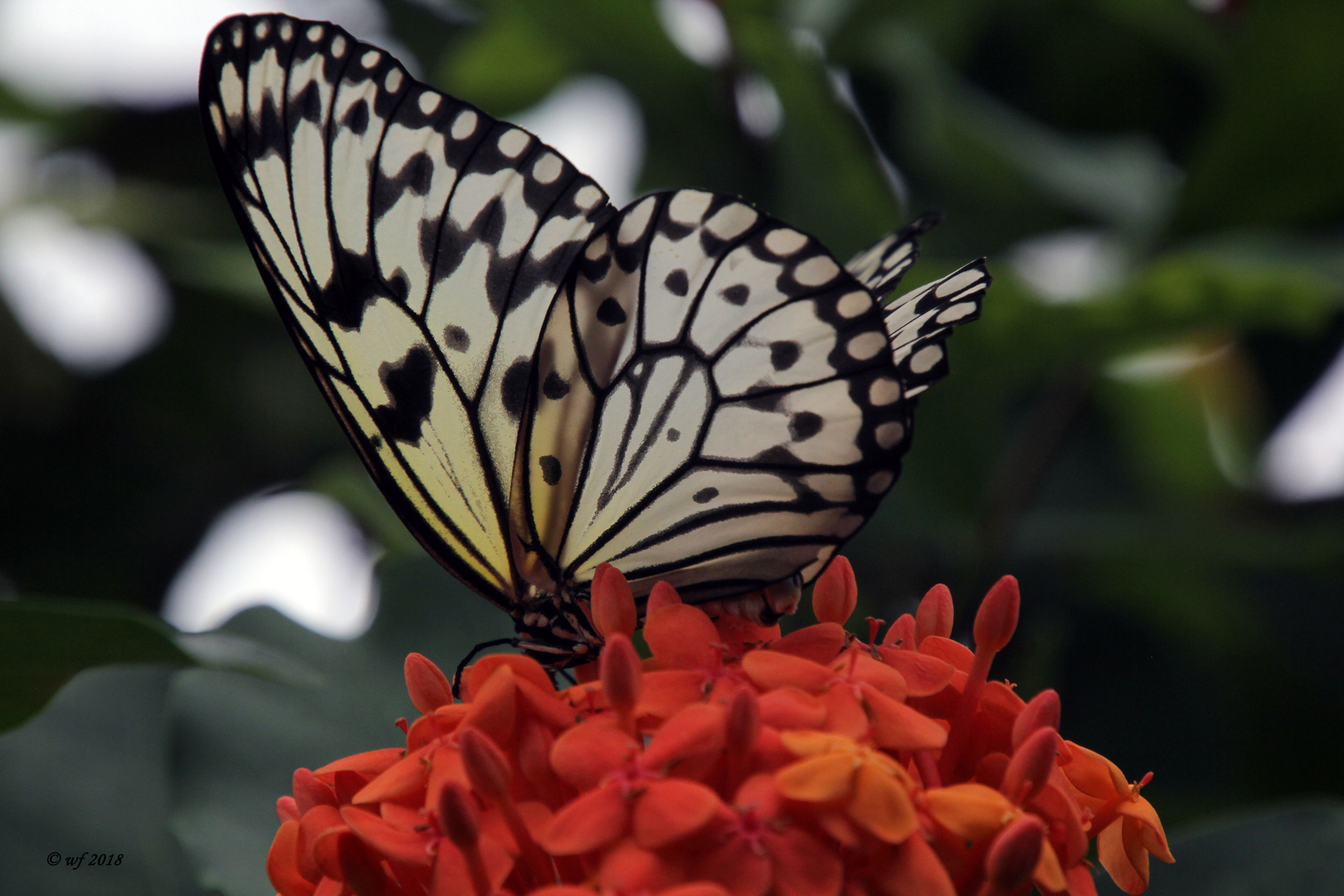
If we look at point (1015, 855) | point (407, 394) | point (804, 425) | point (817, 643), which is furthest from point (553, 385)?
point (1015, 855)

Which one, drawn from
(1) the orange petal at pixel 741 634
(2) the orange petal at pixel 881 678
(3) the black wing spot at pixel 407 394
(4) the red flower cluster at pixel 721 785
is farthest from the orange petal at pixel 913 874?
(3) the black wing spot at pixel 407 394

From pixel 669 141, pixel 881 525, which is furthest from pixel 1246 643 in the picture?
pixel 669 141

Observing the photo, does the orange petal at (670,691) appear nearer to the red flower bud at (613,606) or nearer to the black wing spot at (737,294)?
the red flower bud at (613,606)

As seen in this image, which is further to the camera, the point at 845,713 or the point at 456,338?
the point at 456,338


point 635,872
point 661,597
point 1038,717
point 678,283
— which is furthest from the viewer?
point 678,283

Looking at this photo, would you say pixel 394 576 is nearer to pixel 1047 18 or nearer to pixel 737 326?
pixel 737 326

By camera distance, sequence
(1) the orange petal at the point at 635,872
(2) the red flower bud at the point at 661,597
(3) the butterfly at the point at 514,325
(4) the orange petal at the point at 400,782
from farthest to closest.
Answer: (3) the butterfly at the point at 514,325, (2) the red flower bud at the point at 661,597, (4) the orange petal at the point at 400,782, (1) the orange petal at the point at 635,872

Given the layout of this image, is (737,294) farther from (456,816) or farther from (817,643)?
(456,816)
